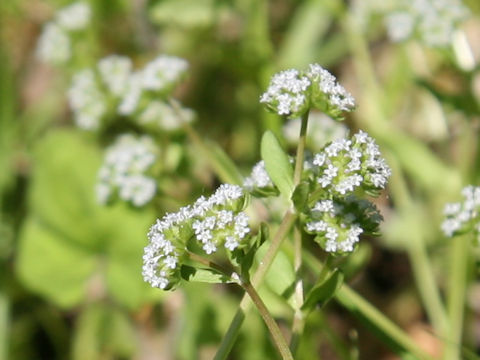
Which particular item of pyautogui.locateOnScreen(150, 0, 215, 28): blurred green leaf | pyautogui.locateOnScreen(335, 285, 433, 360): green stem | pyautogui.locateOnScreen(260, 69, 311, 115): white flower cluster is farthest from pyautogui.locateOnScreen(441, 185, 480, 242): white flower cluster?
pyautogui.locateOnScreen(150, 0, 215, 28): blurred green leaf

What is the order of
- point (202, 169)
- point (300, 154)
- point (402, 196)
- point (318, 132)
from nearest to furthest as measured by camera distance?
point (300, 154), point (318, 132), point (402, 196), point (202, 169)

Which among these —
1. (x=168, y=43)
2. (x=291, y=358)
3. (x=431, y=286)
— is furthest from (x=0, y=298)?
(x=291, y=358)

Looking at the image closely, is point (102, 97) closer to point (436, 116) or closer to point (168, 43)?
point (168, 43)

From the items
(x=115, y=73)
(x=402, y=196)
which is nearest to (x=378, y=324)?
(x=402, y=196)

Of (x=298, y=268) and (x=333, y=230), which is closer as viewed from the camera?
(x=333, y=230)

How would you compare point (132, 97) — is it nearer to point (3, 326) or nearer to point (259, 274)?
point (3, 326)

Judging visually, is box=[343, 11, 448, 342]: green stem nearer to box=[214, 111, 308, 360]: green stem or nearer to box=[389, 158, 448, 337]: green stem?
box=[389, 158, 448, 337]: green stem
